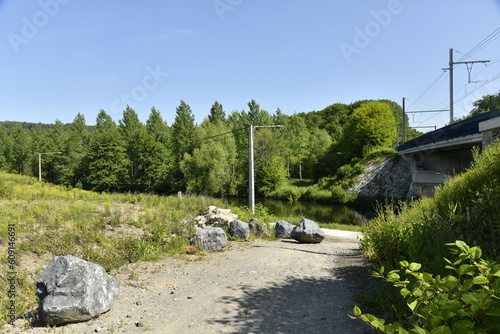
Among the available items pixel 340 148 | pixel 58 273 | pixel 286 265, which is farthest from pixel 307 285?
pixel 340 148

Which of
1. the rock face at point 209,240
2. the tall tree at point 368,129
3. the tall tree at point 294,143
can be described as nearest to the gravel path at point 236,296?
the rock face at point 209,240

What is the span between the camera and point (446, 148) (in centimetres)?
2291

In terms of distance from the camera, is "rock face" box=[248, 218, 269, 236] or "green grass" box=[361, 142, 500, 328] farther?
"rock face" box=[248, 218, 269, 236]

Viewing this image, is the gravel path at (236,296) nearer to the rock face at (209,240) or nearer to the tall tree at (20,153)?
the rock face at (209,240)

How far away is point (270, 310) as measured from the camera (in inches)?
174

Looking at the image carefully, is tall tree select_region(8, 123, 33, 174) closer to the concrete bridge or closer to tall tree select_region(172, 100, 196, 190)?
tall tree select_region(172, 100, 196, 190)

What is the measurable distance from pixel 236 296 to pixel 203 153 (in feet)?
121

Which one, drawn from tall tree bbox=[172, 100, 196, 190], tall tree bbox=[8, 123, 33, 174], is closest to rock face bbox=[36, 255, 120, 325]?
tall tree bbox=[172, 100, 196, 190]

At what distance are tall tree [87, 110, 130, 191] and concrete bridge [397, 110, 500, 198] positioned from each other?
1486 inches

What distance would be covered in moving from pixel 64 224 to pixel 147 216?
2487 mm

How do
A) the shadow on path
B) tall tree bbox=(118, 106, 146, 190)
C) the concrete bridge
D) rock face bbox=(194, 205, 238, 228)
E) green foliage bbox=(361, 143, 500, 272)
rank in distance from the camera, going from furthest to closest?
1. tall tree bbox=(118, 106, 146, 190)
2. the concrete bridge
3. rock face bbox=(194, 205, 238, 228)
4. green foliage bbox=(361, 143, 500, 272)
5. the shadow on path

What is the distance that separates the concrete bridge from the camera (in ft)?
37.4

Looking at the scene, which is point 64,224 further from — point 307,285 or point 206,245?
point 307,285

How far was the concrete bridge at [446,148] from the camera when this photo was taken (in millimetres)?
11406
